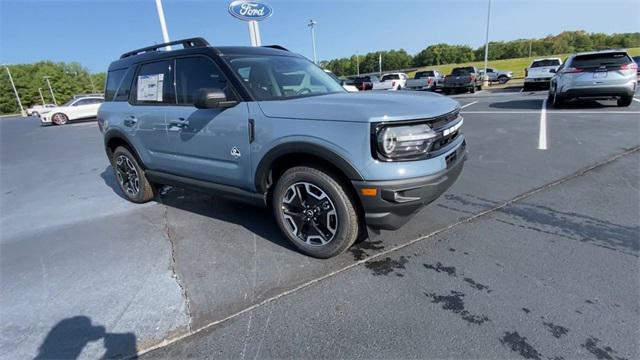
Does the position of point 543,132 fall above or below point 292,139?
below

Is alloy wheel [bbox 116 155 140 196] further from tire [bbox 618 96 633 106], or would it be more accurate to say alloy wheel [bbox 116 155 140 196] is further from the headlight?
tire [bbox 618 96 633 106]

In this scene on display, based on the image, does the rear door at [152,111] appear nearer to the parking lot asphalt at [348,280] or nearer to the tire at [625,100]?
the parking lot asphalt at [348,280]

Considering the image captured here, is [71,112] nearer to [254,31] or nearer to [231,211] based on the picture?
[254,31]

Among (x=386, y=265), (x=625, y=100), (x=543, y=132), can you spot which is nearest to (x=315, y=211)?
(x=386, y=265)

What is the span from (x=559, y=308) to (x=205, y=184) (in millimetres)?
3097

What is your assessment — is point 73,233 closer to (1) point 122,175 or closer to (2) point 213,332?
(1) point 122,175

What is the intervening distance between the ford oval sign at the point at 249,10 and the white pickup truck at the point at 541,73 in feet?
46.6

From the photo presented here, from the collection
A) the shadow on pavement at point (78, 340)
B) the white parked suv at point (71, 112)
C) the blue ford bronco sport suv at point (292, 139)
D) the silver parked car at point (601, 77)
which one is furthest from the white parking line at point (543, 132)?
the white parked suv at point (71, 112)

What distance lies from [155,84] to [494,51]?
4035 inches

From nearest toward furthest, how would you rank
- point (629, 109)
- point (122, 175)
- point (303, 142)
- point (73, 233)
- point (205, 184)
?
point (303, 142) < point (205, 184) < point (73, 233) < point (122, 175) < point (629, 109)

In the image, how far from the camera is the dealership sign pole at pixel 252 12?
11563mm

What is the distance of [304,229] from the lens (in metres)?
2.88

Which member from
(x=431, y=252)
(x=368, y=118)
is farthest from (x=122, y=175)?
(x=431, y=252)

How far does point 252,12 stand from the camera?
39.1 feet
